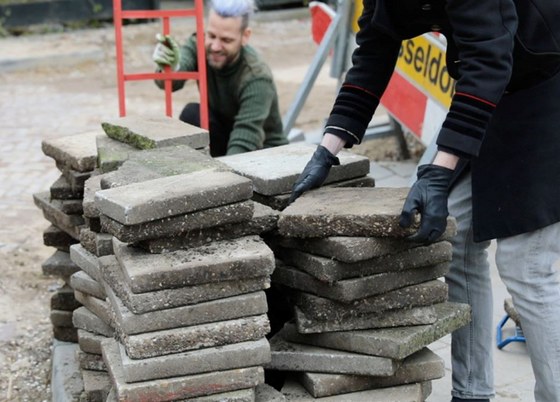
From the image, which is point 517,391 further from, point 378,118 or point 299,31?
point 299,31

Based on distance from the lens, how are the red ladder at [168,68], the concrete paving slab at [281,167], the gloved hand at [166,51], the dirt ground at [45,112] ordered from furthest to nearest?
the gloved hand at [166,51] < the red ladder at [168,68] < the dirt ground at [45,112] < the concrete paving slab at [281,167]

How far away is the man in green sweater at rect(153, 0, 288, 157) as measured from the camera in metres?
5.75

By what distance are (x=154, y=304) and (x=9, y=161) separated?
5.50 m

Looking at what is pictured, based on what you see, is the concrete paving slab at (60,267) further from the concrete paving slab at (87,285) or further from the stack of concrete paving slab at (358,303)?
the stack of concrete paving slab at (358,303)

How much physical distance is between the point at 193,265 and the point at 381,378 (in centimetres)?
87

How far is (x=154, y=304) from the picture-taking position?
317 centimetres

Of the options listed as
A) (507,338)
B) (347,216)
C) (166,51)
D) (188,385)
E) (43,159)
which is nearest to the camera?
(188,385)

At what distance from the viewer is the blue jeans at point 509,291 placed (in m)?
3.51

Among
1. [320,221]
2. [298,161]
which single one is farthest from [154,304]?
[298,161]

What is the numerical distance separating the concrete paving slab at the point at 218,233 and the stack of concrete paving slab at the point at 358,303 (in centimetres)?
7

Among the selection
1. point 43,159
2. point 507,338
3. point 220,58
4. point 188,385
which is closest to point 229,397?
point 188,385

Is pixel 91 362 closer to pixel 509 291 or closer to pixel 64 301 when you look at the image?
pixel 64 301

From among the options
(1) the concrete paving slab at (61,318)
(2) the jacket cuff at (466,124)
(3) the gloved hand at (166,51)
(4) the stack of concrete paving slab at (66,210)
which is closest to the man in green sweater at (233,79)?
Result: (3) the gloved hand at (166,51)

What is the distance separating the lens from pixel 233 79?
5.97 metres
